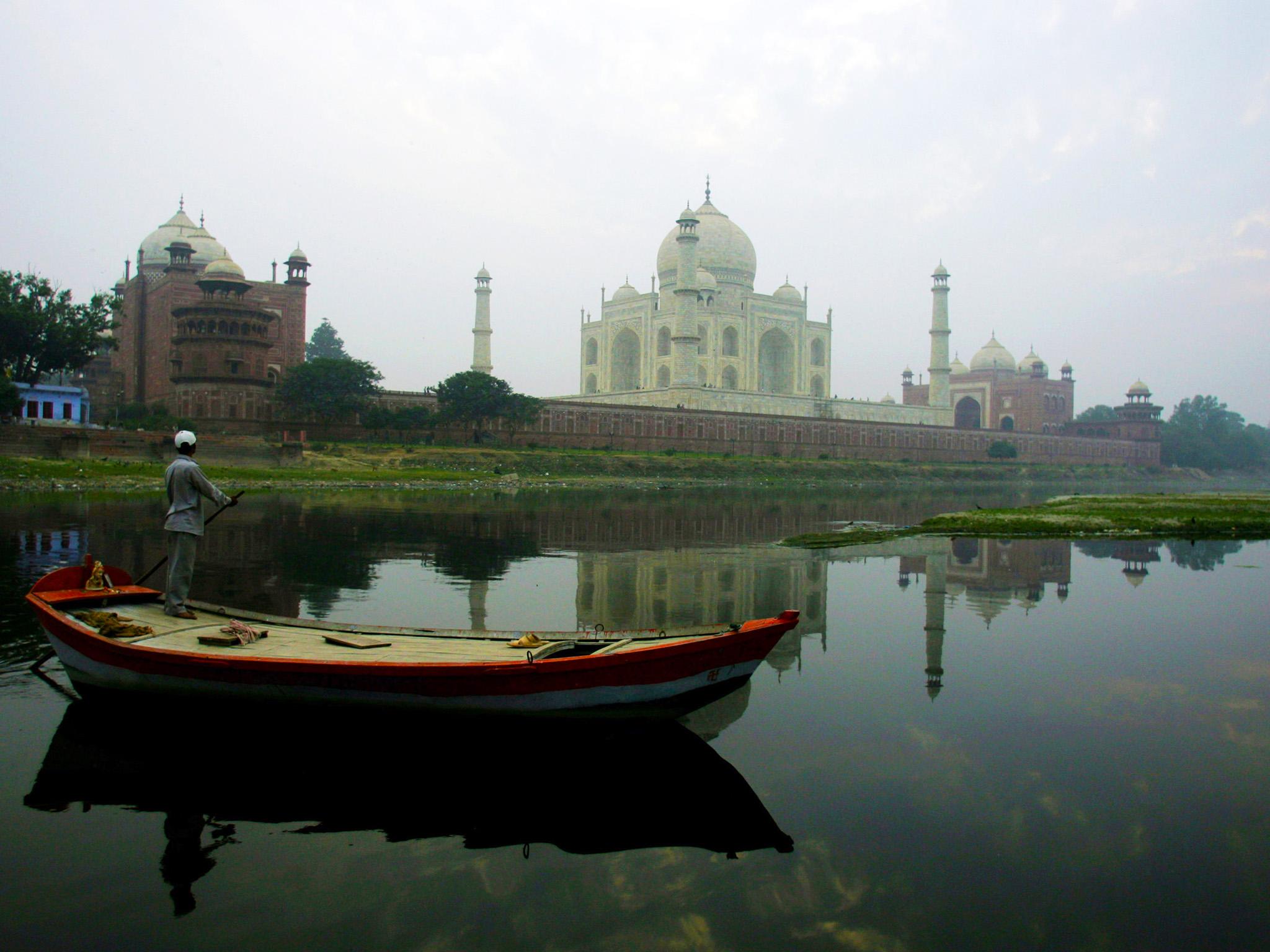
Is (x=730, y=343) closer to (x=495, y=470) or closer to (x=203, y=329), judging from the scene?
(x=495, y=470)

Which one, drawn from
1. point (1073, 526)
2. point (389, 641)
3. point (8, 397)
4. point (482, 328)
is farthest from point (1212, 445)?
point (389, 641)

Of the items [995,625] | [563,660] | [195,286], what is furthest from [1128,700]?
[195,286]

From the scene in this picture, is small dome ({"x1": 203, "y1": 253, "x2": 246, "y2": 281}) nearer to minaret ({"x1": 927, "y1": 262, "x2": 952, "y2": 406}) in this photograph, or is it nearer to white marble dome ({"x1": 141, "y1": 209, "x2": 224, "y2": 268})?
white marble dome ({"x1": 141, "y1": 209, "x2": 224, "y2": 268})

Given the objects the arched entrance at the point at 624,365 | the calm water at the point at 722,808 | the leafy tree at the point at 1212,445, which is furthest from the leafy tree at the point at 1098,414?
the calm water at the point at 722,808

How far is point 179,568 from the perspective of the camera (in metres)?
8.95

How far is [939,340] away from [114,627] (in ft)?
267

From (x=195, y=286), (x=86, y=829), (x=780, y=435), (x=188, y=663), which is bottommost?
(x=86, y=829)

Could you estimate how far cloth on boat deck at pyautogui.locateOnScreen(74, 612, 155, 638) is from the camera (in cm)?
794

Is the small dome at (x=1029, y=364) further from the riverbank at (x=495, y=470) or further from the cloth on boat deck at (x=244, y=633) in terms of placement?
the cloth on boat deck at (x=244, y=633)

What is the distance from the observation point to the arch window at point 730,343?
78500 mm

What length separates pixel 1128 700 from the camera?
8602 millimetres

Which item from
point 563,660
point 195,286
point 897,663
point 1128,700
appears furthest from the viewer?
point 195,286

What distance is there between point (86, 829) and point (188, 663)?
5.38 ft

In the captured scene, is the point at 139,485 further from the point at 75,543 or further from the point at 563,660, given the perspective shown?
the point at 563,660
